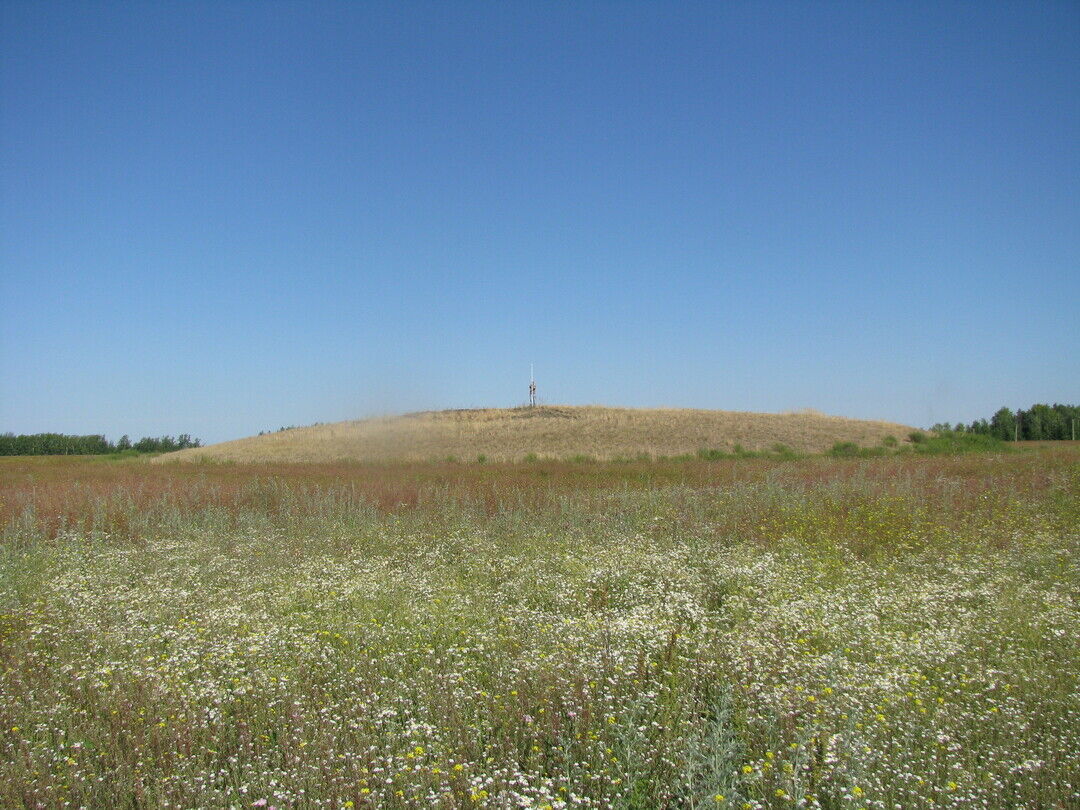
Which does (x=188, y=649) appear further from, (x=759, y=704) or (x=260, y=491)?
(x=260, y=491)

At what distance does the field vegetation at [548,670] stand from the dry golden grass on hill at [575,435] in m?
16.9

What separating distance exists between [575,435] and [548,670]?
45055 mm

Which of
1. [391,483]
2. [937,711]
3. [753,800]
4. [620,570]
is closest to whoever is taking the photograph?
[753,800]

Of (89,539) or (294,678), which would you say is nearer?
(294,678)

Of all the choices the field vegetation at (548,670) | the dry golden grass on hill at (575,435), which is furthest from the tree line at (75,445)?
the field vegetation at (548,670)

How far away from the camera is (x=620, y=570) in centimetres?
891

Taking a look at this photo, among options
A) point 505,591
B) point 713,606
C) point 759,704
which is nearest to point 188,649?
point 505,591

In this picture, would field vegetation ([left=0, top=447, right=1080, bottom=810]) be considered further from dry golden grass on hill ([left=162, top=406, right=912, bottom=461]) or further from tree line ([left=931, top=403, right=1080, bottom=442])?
tree line ([left=931, top=403, right=1080, bottom=442])

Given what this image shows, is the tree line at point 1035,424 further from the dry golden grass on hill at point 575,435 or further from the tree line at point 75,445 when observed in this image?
the tree line at point 75,445

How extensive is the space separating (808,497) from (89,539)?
1451 cm

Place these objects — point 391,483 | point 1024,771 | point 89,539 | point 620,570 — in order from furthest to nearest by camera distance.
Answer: point 391,483, point 89,539, point 620,570, point 1024,771

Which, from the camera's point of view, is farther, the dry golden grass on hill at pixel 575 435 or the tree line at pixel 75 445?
the tree line at pixel 75 445

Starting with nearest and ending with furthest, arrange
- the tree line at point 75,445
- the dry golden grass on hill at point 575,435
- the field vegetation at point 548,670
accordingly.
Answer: the field vegetation at point 548,670
the dry golden grass on hill at point 575,435
the tree line at point 75,445

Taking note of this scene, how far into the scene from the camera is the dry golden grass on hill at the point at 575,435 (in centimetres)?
3638
